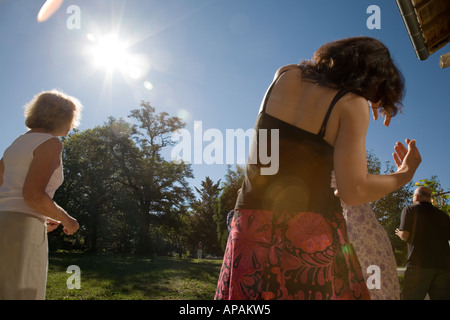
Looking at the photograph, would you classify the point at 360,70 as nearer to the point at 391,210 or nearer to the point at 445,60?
the point at 445,60

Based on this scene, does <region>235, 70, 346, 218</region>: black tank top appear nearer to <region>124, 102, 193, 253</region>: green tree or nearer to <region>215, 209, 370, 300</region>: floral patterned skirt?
<region>215, 209, 370, 300</region>: floral patterned skirt

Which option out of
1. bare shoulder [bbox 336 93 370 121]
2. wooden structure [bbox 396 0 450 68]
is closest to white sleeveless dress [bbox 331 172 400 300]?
bare shoulder [bbox 336 93 370 121]

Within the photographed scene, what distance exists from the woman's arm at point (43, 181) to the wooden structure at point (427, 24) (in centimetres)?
356

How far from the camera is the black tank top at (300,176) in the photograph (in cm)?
121

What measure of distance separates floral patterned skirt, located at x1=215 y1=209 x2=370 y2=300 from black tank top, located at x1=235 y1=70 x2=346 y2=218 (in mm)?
36

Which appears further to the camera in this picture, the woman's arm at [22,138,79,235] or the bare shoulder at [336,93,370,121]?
the woman's arm at [22,138,79,235]

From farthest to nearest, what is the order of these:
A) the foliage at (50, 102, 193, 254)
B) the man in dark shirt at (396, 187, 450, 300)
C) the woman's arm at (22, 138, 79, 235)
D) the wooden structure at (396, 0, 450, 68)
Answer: the foliage at (50, 102, 193, 254) → the man in dark shirt at (396, 187, 450, 300) → the wooden structure at (396, 0, 450, 68) → the woman's arm at (22, 138, 79, 235)

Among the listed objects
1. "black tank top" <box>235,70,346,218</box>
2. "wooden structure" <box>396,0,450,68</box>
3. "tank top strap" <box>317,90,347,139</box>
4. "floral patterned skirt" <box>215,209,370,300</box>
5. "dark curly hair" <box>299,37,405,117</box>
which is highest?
"wooden structure" <box>396,0,450,68</box>

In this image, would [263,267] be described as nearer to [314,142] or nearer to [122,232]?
[314,142]

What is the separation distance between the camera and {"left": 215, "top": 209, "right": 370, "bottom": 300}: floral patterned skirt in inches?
44.5

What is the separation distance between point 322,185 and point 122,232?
29107 millimetres

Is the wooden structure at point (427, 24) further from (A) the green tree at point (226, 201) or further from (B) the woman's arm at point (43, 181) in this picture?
(A) the green tree at point (226, 201)

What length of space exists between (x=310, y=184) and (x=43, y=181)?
1551 millimetres
